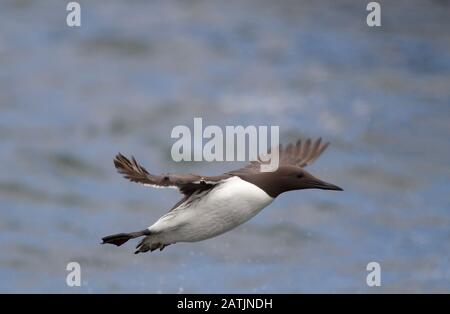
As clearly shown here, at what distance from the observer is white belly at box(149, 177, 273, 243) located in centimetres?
1230

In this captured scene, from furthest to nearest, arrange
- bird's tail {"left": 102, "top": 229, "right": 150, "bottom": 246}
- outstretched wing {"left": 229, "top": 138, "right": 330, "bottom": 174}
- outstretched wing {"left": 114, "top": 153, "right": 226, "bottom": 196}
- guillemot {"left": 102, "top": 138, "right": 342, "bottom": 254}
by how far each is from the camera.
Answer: outstretched wing {"left": 229, "top": 138, "right": 330, "bottom": 174}
guillemot {"left": 102, "top": 138, "right": 342, "bottom": 254}
bird's tail {"left": 102, "top": 229, "right": 150, "bottom": 246}
outstretched wing {"left": 114, "top": 153, "right": 226, "bottom": 196}

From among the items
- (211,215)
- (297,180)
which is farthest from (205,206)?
(297,180)

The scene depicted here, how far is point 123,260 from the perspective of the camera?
108 ft

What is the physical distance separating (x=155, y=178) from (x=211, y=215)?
856 mm

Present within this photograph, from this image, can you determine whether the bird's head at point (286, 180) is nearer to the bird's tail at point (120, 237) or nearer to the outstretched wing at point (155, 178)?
the outstretched wing at point (155, 178)

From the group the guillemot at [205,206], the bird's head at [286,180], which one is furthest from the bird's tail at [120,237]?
the bird's head at [286,180]

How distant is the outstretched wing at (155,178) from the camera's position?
38.5 feet

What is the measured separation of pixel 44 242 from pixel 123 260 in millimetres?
3938

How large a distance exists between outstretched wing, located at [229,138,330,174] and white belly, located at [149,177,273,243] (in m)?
1.49

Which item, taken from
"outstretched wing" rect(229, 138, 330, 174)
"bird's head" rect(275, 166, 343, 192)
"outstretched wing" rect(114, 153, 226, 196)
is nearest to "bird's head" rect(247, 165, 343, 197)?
"bird's head" rect(275, 166, 343, 192)

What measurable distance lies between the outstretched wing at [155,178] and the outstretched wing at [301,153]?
5.60ft

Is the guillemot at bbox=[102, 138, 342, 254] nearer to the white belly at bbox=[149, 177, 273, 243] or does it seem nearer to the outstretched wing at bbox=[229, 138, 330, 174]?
the white belly at bbox=[149, 177, 273, 243]

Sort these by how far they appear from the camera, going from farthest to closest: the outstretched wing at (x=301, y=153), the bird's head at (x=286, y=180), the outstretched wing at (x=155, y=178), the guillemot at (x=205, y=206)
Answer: the outstretched wing at (x=301, y=153) < the bird's head at (x=286, y=180) < the guillemot at (x=205, y=206) < the outstretched wing at (x=155, y=178)
